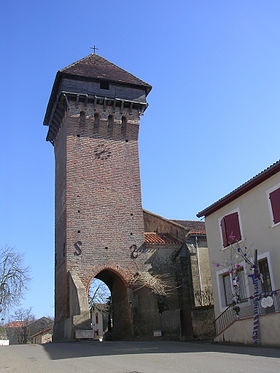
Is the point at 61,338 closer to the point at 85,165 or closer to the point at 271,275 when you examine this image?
the point at 85,165

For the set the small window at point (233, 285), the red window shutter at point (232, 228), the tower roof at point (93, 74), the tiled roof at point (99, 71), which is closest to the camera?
the small window at point (233, 285)

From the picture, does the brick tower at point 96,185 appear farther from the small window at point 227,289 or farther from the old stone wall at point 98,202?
the small window at point 227,289

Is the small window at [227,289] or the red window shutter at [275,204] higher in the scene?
the red window shutter at [275,204]

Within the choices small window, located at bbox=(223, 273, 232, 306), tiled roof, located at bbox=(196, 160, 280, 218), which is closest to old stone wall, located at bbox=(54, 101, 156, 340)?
tiled roof, located at bbox=(196, 160, 280, 218)

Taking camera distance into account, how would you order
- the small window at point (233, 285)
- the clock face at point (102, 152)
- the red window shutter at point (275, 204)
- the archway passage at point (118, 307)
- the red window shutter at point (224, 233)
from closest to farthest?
1. the red window shutter at point (275, 204)
2. the small window at point (233, 285)
3. the red window shutter at point (224, 233)
4. the archway passage at point (118, 307)
5. the clock face at point (102, 152)

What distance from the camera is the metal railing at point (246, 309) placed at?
556 inches

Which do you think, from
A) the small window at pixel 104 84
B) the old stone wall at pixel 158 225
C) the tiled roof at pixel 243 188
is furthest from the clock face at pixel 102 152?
the tiled roof at pixel 243 188

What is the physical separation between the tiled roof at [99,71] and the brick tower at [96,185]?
0.24ft

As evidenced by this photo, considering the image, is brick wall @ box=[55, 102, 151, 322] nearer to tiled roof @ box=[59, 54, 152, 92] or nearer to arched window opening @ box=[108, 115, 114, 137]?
→ arched window opening @ box=[108, 115, 114, 137]

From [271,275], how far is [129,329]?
36.9ft

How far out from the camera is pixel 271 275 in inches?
586

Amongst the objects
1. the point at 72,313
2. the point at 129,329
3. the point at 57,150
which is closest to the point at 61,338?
the point at 72,313

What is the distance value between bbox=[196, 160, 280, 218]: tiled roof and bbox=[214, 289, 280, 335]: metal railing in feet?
13.4

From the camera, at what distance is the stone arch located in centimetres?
2387
